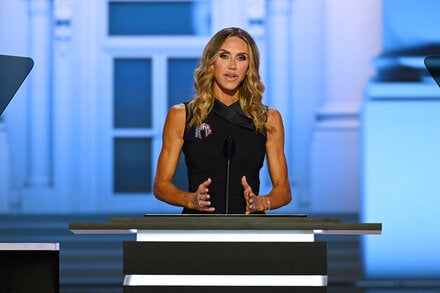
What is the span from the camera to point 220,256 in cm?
220

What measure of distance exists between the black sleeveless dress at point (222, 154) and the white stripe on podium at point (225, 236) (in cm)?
52

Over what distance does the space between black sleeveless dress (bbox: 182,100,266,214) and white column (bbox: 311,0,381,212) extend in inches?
113

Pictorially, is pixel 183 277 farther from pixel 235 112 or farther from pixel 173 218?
pixel 235 112

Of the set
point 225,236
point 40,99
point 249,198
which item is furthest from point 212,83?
point 40,99

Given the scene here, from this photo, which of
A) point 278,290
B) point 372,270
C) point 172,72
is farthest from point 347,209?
point 278,290

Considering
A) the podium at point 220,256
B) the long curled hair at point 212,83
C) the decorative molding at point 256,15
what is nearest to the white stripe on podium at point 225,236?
the podium at point 220,256

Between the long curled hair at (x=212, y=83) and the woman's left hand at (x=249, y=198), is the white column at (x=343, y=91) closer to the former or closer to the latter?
the long curled hair at (x=212, y=83)

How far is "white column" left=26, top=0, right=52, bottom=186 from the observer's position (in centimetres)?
557

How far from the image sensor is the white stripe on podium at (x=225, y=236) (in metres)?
2.21

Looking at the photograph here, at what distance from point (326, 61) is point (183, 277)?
3579 millimetres

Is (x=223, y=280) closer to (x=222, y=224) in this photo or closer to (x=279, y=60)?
(x=222, y=224)

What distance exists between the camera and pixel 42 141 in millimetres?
5660

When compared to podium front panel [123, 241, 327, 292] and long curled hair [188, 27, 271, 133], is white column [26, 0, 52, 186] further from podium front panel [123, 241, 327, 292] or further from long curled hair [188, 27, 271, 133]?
podium front panel [123, 241, 327, 292]

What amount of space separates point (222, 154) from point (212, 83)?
0.21 m
